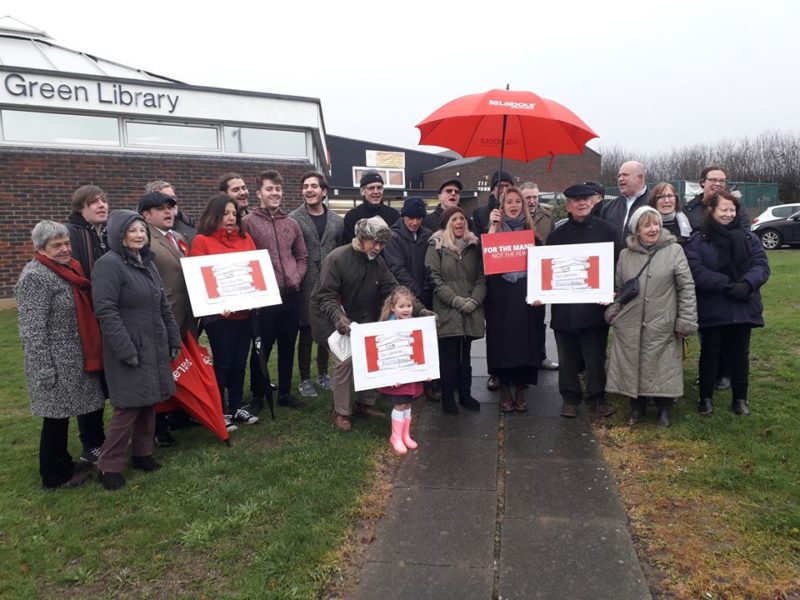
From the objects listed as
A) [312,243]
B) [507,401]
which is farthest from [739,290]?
[312,243]

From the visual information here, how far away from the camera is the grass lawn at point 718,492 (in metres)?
2.64

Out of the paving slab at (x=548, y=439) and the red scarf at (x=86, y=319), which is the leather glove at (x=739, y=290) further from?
the red scarf at (x=86, y=319)

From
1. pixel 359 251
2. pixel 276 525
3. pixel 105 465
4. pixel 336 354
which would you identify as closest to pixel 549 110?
pixel 359 251

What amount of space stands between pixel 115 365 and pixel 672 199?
438 centimetres

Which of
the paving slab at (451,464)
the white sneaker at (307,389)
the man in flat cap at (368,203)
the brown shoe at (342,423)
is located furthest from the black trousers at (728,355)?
the white sneaker at (307,389)

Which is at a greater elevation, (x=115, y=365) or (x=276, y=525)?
(x=115, y=365)

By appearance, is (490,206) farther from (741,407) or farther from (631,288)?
(741,407)

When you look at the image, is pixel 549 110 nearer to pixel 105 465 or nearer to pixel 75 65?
pixel 105 465

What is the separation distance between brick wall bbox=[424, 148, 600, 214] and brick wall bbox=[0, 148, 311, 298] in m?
31.8

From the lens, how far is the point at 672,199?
454 centimetres

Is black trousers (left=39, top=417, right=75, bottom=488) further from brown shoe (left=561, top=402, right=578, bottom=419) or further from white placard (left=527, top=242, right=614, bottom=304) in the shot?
brown shoe (left=561, top=402, right=578, bottom=419)

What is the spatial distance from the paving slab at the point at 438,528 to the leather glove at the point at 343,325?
1.22 metres

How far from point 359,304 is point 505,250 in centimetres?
127

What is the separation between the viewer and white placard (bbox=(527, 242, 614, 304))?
4285 millimetres
